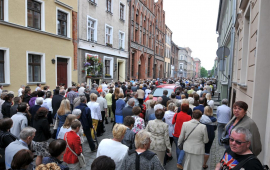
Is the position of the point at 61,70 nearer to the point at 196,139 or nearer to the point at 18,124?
the point at 18,124

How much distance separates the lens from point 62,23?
48.9 ft

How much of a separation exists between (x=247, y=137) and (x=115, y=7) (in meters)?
22.1

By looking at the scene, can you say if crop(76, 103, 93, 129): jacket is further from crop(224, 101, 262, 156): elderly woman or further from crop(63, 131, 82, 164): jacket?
crop(224, 101, 262, 156): elderly woman

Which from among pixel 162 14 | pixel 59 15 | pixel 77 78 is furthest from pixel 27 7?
pixel 162 14

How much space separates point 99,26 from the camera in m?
19.1

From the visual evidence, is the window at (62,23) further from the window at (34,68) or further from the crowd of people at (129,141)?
the crowd of people at (129,141)

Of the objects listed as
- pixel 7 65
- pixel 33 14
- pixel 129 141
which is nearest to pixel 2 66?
pixel 7 65

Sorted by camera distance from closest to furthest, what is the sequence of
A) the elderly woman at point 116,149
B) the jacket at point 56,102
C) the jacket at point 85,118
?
the elderly woman at point 116,149 → the jacket at point 85,118 → the jacket at point 56,102

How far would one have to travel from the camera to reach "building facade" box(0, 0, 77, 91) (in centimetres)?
1086

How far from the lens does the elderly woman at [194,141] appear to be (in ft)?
13.7

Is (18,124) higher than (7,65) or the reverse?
the reverse

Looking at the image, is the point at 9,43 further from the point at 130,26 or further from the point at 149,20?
the point at 149,20

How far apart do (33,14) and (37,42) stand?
1811 millimetres

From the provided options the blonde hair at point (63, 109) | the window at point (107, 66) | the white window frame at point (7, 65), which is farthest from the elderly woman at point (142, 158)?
the window at point (107, 66)
